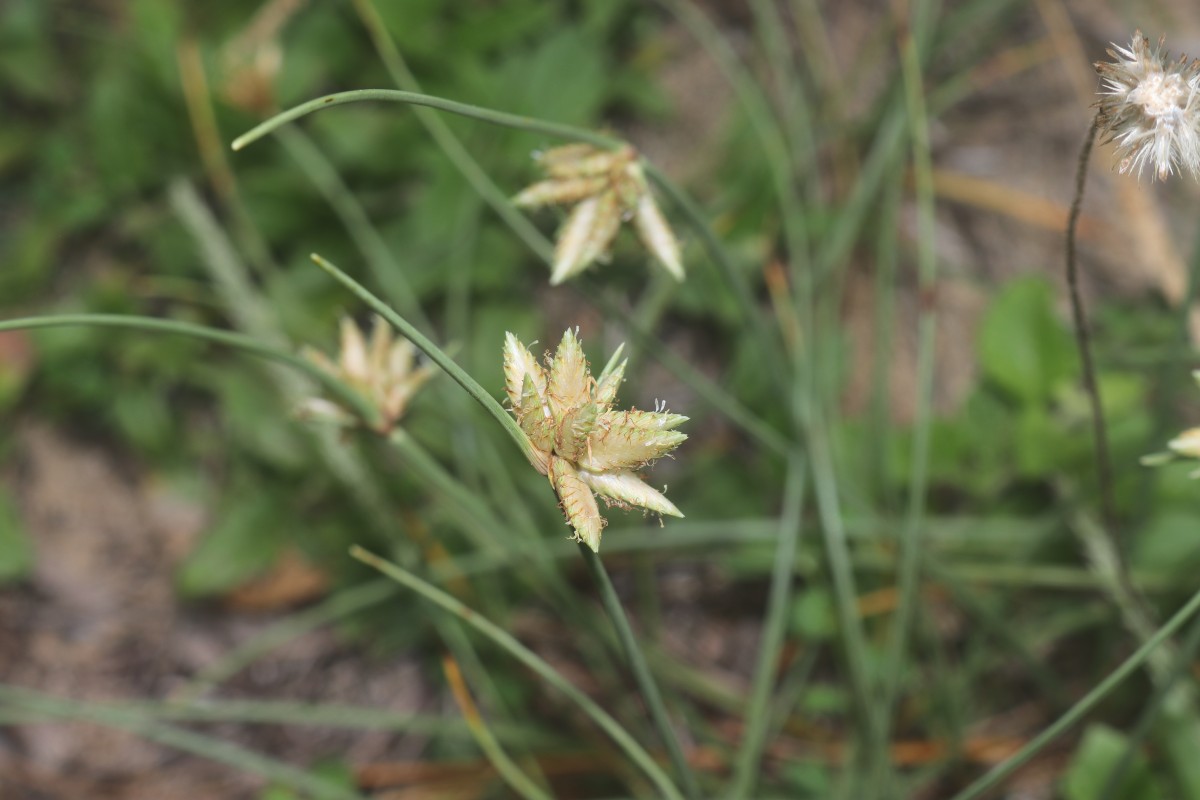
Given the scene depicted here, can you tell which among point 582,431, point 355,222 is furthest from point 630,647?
point 355,222

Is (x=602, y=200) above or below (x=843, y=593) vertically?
above

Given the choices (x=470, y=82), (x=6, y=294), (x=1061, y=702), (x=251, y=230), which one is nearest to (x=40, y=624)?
→ (x=6, y=294)

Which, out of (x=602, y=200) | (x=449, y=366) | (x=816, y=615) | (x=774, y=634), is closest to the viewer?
(x=449, y=366)

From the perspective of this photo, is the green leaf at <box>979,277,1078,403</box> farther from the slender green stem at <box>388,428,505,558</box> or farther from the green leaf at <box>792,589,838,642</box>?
the slender green stem at <box>388,428,505,558</box>

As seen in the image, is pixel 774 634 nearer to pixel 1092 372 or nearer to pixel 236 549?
pixel 1092 372

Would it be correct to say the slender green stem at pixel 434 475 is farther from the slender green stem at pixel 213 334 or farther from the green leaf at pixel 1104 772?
the green leaf at pixel 1104 772

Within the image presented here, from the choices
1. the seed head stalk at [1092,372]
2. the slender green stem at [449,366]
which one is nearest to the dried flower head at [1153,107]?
the seed head stalk at [1092,372]

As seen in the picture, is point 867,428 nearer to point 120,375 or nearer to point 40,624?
point 120,375
